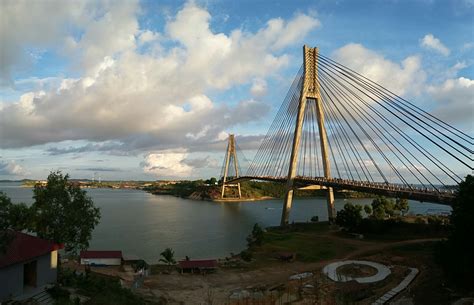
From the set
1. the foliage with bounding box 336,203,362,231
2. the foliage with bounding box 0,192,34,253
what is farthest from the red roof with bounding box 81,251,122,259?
the foliage with bounding box 336,203,362,231

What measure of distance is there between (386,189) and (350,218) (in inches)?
164

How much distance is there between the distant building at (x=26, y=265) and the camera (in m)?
14.4

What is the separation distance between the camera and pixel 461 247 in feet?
50.1

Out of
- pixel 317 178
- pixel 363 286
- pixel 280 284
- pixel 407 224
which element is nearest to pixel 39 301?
pixel 280 284

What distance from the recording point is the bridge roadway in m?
29.9

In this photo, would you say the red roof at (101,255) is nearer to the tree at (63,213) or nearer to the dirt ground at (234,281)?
the dirt ground at (234,281)

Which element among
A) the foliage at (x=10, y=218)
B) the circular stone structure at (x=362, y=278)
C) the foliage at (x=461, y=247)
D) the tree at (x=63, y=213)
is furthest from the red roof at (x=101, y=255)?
the foliage at (x=461, y=247)

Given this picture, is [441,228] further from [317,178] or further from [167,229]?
[167,229]

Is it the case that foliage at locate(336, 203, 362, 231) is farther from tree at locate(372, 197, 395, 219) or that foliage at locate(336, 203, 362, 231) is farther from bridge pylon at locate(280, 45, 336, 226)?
tree at locate(372, 197, 395, 219)

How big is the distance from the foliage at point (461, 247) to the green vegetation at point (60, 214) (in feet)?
53.0

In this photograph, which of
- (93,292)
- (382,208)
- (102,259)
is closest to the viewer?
(93,292)

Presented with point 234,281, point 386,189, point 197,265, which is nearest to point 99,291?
point 234,281

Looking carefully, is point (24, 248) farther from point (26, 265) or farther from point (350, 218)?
point (350, 218)

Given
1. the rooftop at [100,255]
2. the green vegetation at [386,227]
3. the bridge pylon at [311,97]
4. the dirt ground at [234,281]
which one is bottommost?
the dirt ground at [234,281]
